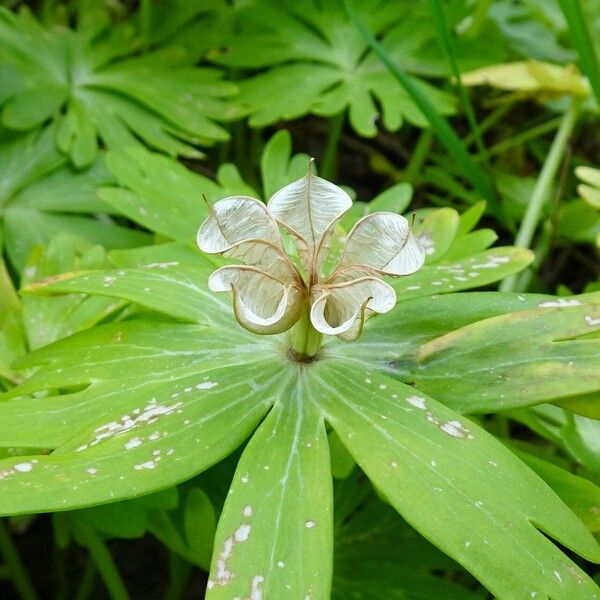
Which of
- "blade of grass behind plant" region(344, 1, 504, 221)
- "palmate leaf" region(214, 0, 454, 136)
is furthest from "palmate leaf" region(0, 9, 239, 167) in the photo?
"blade of grass behind plant" region(344, 1, 504, 221)

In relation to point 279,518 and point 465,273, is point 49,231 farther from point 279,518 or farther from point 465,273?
point 279,518

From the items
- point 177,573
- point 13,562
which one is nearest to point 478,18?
point 177,573

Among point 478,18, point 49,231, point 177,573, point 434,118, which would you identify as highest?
point 478,18

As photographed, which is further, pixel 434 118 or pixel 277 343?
pixel 434 118

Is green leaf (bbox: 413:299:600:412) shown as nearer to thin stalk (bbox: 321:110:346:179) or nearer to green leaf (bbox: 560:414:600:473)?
green leaf (bbox: 560:414:600:473)

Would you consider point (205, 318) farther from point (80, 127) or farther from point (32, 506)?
point (80, 127)
